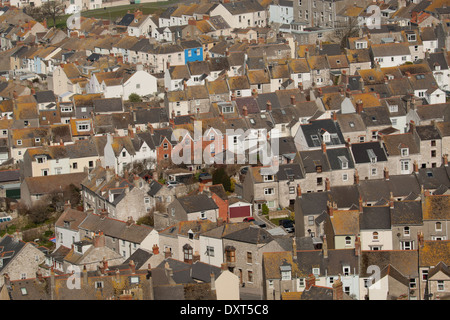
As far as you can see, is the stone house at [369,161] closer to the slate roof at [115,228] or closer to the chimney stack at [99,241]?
the slate roof at [115,228]

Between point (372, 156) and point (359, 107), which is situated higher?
point (359, 107)

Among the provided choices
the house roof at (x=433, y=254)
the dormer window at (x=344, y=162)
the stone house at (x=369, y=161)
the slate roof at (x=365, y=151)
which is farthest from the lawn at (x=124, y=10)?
the house roof at (x=433, y=254)

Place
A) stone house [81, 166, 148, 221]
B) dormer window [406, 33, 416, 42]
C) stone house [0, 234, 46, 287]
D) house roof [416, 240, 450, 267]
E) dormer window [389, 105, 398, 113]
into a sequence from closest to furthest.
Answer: house roof [416, 240, 450, 267] < stone house [0, 234, 46, 287] < stone house [81, 166, 148, 221] < dormer window [389, 105, 398, 113] < dormer window [406, 33, 416, 42]

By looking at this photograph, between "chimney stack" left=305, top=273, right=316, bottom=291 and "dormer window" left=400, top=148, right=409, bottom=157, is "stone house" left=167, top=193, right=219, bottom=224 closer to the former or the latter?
"chimney stack" left=305, top=273, right=316, bottom=291

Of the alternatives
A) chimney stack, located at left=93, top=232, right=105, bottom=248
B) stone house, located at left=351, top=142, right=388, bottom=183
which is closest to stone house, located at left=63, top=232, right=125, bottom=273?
chimney stack, located at left=93, top=232, right=105, bottom=248

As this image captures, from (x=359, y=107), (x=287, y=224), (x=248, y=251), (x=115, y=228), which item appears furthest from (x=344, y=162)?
(x=115, y=228)

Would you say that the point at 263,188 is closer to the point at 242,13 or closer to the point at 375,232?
the point at 375,232

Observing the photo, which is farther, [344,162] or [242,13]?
[242,13]

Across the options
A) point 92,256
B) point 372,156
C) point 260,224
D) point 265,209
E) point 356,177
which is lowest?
point 92,256

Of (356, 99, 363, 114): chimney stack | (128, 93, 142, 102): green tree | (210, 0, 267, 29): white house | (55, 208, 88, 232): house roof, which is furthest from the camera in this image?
(210, 0, 267, 29): white house
